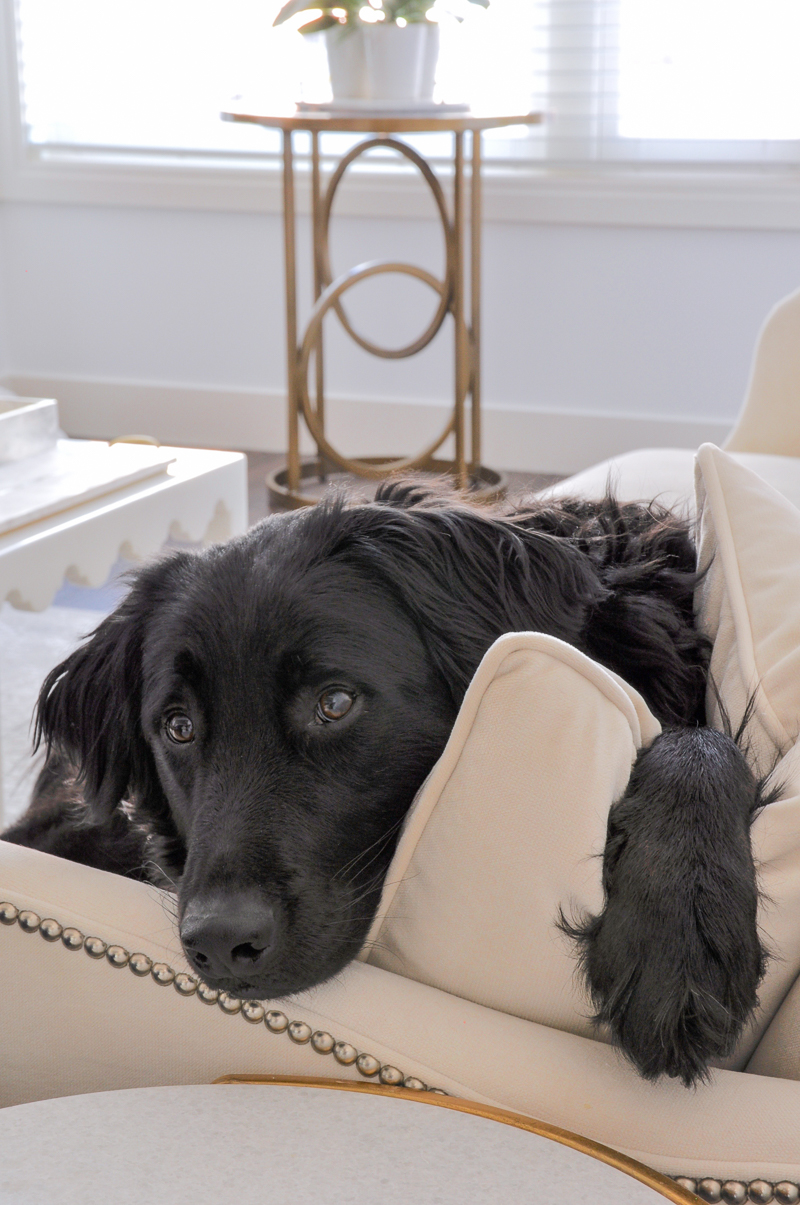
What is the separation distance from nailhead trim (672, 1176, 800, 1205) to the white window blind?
13.2 feet

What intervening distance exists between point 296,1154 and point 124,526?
1568 mm

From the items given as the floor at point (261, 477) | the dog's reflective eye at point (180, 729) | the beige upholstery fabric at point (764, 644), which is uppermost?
the beige upholstery fabric at point (764, 644)

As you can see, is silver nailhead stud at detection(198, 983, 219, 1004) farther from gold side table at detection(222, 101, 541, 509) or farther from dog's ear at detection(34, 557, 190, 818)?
gold side table at detection(222, 101, 541, 509)

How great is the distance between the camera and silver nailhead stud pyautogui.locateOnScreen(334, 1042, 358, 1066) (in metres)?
0.76

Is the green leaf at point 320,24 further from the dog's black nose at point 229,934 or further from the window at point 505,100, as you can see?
the dog's black nose at point 229,934

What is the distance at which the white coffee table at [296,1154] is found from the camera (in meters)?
0.61

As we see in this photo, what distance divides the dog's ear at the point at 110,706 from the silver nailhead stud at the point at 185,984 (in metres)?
0.37

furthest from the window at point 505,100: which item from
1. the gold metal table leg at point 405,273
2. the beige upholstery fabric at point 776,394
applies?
the beige upholstery fabric at point 776,394

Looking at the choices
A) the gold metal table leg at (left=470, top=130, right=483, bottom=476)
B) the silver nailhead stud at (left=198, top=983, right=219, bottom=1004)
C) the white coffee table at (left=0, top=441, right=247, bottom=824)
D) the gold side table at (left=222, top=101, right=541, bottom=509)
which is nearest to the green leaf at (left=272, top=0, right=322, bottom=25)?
the gold side table at (left=222, top=101, right=541, bottom=509)

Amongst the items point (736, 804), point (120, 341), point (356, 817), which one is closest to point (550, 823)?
point (736, 804)

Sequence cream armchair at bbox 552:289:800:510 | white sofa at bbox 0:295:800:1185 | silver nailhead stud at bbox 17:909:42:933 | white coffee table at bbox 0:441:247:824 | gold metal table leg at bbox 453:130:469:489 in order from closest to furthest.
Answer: white sofa at bbox 0:295:800:1185
silver nailhead stud at bbox 17:909:42:933
white coffee table at bbox 0:441:247:824
cream armchair at bbox 552:289:800:510
gold metal table leg at bbox 453:130:469:489

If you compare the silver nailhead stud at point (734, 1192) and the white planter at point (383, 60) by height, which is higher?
the white planter at point (383, 60)

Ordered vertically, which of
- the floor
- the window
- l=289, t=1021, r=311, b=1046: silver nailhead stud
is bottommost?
the floor

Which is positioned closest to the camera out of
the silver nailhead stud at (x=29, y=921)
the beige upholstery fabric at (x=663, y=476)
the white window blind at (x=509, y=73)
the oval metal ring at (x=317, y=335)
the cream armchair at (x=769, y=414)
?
the silver nailhead stud at (x=29, y=921)
